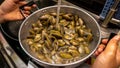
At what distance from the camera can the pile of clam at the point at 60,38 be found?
26.7 inches

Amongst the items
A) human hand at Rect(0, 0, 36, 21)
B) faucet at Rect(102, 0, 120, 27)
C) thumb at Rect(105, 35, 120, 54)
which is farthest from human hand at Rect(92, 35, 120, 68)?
human hand at Rect(0, 0, 36, 21)

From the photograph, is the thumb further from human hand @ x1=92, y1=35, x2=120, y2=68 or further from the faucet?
the faucet

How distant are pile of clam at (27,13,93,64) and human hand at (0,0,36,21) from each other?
5.2 inches

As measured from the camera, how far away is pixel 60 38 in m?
0.72

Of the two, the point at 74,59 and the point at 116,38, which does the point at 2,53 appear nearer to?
the point at 74,59

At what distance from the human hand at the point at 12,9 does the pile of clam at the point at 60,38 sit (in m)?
0.13

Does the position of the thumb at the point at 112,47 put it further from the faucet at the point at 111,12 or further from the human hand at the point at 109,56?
the faucet at the point at 111,12

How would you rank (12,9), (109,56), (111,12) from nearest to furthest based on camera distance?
(109,56)
(111,12)
(12,9)

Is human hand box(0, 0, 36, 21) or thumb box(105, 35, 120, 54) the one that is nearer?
thumb box(105, 35, 120, 54)

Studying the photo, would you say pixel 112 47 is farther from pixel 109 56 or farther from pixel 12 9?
pixel 12 9

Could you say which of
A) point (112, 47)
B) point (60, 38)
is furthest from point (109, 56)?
point (60, 38)

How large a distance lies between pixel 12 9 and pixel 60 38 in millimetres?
294

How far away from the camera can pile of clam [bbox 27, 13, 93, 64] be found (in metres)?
0.68

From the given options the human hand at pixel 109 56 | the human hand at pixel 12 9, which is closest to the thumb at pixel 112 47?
the human hand at pixel 109 56
